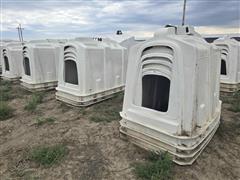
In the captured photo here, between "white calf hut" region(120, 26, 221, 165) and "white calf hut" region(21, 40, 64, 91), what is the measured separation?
449 centimetres

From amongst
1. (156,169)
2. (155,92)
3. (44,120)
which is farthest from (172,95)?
(44,120)

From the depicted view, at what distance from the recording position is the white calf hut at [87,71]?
5227 millimetres

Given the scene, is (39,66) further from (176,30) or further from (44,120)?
(176,30)

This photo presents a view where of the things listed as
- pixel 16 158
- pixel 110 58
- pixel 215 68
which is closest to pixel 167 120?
pixel 215 68

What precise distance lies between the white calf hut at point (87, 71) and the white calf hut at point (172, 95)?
208 centimetres

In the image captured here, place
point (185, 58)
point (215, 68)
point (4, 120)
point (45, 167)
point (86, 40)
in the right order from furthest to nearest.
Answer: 1. point (86, 40)
2. point (4, 120)
3. point (215, 68)
4. point (45, 167)
5. point (185, 58)

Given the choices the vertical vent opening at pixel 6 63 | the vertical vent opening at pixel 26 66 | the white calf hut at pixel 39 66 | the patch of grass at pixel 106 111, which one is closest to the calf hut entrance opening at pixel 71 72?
the patch of grass at pixel 106 111

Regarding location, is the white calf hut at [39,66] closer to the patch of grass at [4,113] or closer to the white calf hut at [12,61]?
the white calf hut at [12,61]

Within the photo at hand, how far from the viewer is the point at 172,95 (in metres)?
2.89

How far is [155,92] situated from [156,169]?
1.20 meters

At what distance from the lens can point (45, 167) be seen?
2.96 meters

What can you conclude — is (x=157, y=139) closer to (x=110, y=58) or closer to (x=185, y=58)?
(x=185, y=58)

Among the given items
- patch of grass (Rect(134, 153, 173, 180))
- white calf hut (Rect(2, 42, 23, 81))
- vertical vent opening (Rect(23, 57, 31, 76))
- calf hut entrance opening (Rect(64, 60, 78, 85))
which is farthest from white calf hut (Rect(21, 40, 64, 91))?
patch of grass (Rect(134, 153, 173, 180))

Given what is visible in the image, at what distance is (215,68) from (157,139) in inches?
65.2
